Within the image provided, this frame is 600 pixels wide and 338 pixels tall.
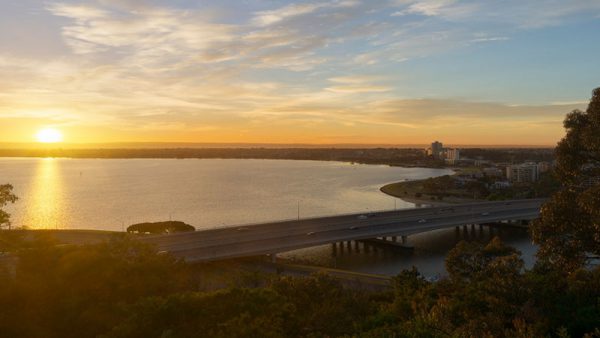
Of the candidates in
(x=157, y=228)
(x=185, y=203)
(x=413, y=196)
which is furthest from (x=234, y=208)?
(x=413, y=196)

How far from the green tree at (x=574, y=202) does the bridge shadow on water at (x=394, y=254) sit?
1945cm

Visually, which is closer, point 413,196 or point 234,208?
point 234,208

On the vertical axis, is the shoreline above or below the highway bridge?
below

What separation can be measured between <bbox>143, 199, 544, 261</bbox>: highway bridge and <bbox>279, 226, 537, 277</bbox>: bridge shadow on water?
1.45 metres

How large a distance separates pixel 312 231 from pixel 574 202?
26.7 m

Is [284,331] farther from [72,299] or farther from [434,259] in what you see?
[434,259]

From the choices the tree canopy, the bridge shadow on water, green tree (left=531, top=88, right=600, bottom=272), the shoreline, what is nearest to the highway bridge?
the bridge shadow on water

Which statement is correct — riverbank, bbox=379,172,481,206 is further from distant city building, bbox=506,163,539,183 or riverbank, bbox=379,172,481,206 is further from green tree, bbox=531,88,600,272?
green tree, bbox=531,88,600,272

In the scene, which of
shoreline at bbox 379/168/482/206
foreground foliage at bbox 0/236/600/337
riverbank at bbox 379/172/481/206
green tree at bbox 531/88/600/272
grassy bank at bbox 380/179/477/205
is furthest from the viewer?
grassy bank at bbox 380/179/477/205

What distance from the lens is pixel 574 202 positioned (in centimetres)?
829

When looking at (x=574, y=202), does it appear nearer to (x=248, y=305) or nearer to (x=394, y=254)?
(x=248, y=305)

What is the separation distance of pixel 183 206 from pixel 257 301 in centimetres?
5315

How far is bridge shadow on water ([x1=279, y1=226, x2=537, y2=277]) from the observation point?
103 ft

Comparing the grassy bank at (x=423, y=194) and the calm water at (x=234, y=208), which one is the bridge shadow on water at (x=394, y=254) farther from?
the grassy bank at (x=423, y=194)
